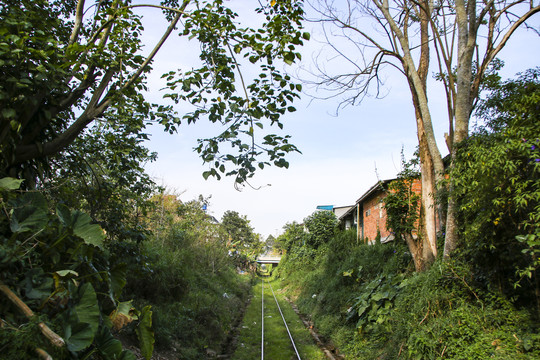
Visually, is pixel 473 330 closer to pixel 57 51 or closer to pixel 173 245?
pixel 57 51

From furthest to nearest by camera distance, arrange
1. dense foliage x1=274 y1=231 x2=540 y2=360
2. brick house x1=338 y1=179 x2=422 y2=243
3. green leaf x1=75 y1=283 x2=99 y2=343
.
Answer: brick house x1=338 y1=179 x2=422 y2=243 → dense foliage x1=274 y1=231 x2=540 y2=360 → green leaf x1=75 y1=283 x2=99 y2=343

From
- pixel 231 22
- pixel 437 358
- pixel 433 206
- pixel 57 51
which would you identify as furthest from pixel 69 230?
pixel 433 206

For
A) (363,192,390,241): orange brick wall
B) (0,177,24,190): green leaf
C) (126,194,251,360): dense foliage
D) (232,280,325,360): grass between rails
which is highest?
(363,192,390,241): orange brick wall

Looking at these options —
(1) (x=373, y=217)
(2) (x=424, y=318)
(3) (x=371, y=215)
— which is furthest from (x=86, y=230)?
(3) (x=371, y=215)

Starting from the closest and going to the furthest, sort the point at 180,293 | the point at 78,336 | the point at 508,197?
the point at 78,336 → the point at 508,197 → the point at 180,293

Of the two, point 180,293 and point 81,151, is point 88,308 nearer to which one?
point 81,151

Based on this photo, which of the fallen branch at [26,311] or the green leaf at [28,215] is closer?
the fallen branch at [26,311]

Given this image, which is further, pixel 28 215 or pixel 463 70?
pixel 463 70

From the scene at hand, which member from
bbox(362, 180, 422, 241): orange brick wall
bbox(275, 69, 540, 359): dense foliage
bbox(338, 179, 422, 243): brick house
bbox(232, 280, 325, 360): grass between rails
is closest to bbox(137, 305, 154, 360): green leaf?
bbox(275, 69, 540, 359): dense foliage

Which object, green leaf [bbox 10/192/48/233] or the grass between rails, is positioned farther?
the grass between rails

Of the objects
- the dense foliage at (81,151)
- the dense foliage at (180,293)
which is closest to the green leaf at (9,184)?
the dense foliage at (81,151)

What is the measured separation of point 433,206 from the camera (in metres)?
8.95

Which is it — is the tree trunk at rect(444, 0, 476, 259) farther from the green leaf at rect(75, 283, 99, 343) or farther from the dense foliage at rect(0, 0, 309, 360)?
the green leaf at rect(75, 283, 99, 343)

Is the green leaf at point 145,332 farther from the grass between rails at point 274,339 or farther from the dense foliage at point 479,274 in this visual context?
the grass between rails at point 274,339
